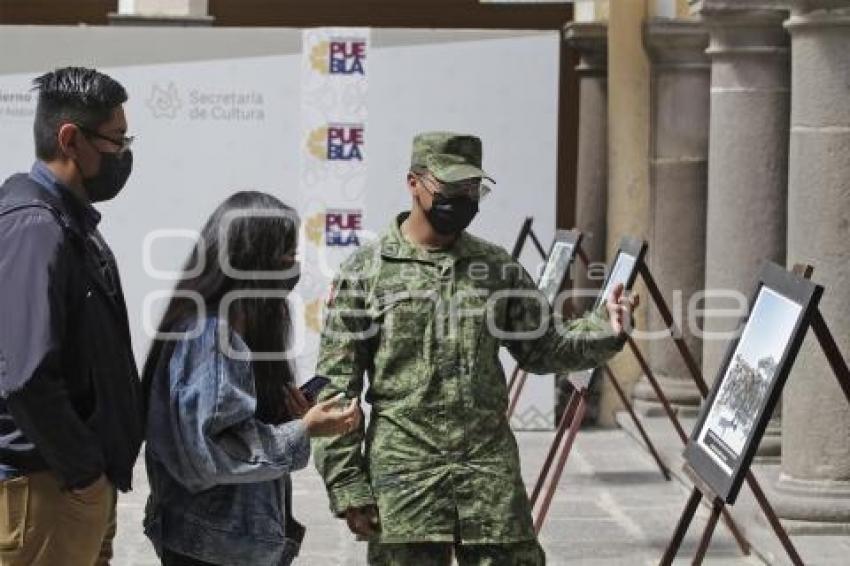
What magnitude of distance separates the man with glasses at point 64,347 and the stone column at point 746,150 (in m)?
6.02

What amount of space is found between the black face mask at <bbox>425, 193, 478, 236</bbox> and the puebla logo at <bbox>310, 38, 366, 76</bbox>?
7.06m

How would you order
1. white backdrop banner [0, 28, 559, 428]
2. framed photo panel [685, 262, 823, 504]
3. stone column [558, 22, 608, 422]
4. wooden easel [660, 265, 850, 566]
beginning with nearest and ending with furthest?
wooden easel [660, 265, 850, 566], framed photo panel [685, 262, 823, 504], white backdrop banner [0, 28, 559, 428], stone column [558, 22, 608, 422]

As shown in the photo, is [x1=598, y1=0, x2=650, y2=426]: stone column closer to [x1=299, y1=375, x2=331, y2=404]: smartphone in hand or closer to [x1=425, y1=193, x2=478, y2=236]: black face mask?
[x1=425, y1=193, x2=478, y2=236]: black face mask

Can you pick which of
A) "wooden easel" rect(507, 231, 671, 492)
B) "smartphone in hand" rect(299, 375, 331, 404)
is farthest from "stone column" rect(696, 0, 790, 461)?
"smartphone in hand" rect(299, 375, 331, 404)

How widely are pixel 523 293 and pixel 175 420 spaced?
1.27 metres

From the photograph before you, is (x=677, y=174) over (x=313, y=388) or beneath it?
over

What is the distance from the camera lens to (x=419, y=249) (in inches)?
228

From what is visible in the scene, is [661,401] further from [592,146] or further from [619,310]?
[592,146]

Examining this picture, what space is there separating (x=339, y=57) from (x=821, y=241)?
4.71m

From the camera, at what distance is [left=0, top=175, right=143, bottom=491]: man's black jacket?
4.57m

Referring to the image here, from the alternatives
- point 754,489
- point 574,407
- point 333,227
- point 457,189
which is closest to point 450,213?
point 457,189

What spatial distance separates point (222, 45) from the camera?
12.8m

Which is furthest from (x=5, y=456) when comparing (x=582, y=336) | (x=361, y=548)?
(x=361, y=548)

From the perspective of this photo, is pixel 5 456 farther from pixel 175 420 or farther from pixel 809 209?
pixel 809 209
